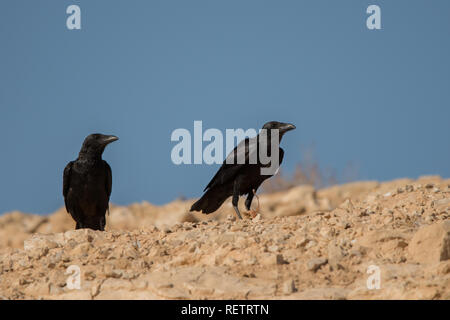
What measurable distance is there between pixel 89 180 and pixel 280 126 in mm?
2964

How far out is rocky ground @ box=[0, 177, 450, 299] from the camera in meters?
8.06

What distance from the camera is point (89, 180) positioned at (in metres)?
12.9

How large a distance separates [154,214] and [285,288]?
1353cm

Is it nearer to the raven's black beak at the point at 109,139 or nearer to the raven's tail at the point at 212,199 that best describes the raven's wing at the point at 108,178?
the raven's black beak at the point at 109,139

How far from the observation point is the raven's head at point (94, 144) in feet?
42.8

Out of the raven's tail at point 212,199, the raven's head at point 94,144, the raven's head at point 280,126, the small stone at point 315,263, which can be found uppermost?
the raven's head at point 280,126

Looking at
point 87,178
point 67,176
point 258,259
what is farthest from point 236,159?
point 258,259

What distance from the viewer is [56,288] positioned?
859 centimetres

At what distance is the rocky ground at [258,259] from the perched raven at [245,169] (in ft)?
7.59

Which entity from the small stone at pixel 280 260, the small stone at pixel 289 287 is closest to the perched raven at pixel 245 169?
the small stone at pixel 280 260

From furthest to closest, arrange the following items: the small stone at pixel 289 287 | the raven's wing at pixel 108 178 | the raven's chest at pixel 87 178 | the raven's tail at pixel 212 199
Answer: the raven's tail at pixel 212 199
the raven's wing at pixel 108 178
the raven's chest at pixel 87 178
the small stone at pixel 289 287

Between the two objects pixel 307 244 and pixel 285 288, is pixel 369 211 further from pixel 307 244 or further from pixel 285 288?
pixel 285 288
